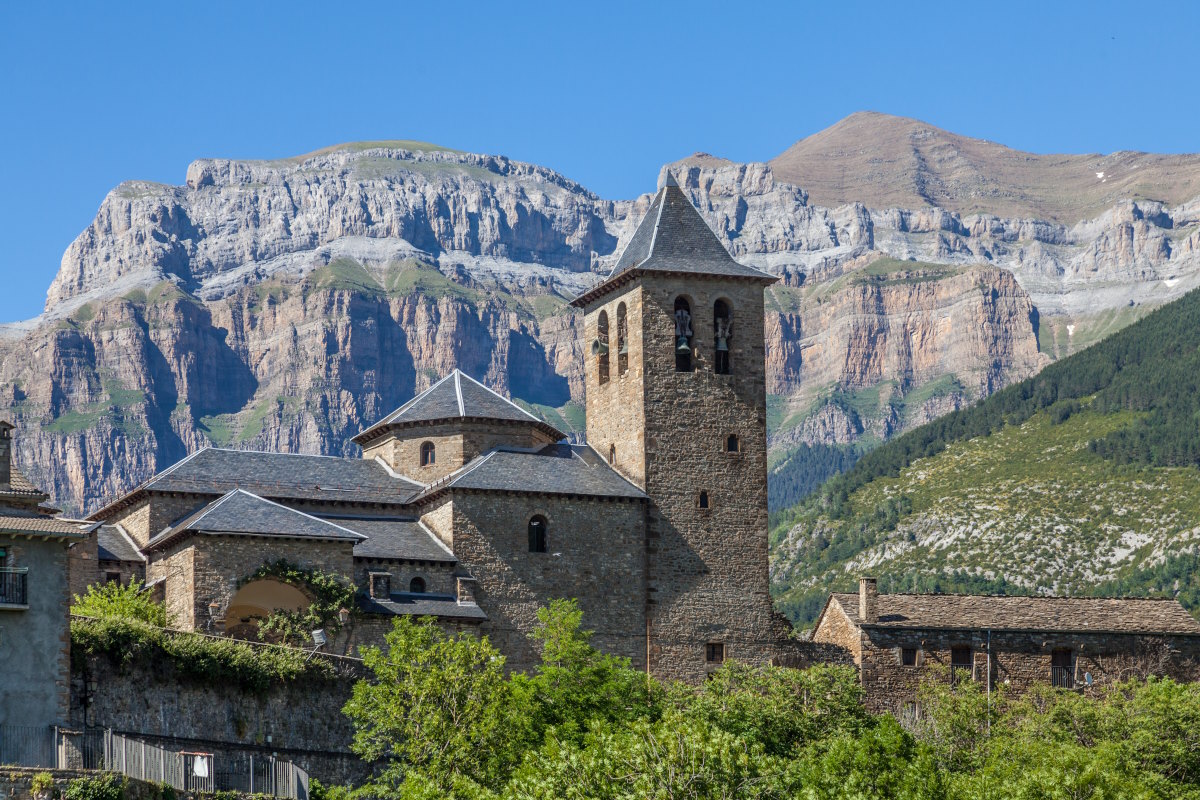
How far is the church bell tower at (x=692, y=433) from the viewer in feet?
231

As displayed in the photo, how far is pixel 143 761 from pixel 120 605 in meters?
13.4

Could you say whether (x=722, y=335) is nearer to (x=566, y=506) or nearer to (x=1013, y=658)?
(x=566, y=506)

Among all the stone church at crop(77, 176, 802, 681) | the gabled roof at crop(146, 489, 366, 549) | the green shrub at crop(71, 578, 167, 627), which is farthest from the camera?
the stone church at crop(77, 176, 802, 681)

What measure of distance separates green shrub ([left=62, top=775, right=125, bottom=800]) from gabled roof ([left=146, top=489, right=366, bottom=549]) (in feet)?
62.0

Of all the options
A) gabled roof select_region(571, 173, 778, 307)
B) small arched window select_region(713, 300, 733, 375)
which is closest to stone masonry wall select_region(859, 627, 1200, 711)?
small arched window select_region(713, 300, 733, 375)

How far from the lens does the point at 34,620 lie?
1868 inches

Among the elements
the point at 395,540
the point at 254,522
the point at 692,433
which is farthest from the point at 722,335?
the point at 254,522

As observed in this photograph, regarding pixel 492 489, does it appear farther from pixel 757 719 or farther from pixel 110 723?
pixel 110 723

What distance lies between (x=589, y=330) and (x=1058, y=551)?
265ft

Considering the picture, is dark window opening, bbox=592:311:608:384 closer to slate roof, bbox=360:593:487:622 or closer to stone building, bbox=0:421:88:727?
slate roof, bbox=360:593:487:622

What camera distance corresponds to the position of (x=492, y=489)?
68438 mm

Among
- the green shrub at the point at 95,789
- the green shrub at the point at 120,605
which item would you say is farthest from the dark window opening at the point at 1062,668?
the green shrub at the point at 95,789

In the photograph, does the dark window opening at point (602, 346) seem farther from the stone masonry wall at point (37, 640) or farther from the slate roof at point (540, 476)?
the stone masonry wall at point (37, 640)

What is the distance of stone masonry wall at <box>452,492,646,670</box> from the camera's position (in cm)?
6762
